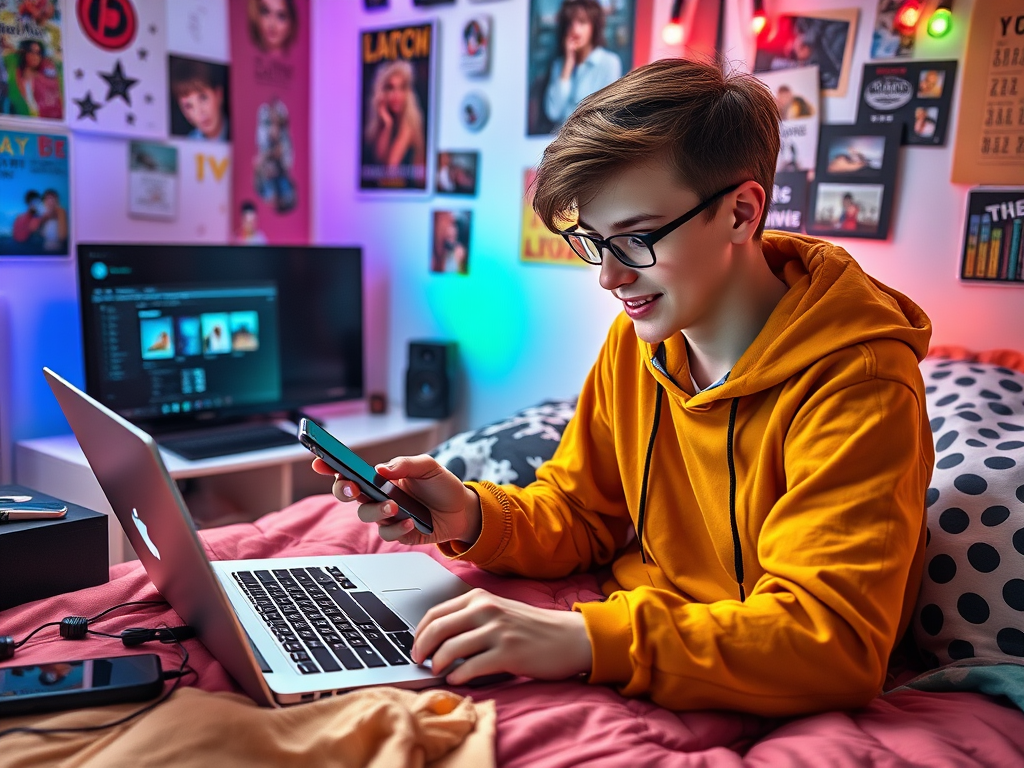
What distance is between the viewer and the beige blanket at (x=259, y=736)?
2.47 feet

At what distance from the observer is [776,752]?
0.88m

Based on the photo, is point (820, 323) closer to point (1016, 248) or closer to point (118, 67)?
point (1016, 248)

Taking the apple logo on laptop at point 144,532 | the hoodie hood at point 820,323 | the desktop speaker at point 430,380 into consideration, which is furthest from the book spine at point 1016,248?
the apple logo on laptop at point 144,532

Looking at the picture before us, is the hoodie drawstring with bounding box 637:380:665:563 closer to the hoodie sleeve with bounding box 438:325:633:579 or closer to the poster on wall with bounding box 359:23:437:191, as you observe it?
the hoodie sleeve with bounding box 438:325:633:579

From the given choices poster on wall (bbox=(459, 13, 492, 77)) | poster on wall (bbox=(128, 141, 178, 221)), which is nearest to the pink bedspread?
poster on wall (bbox=(128, 141, 178, 221))

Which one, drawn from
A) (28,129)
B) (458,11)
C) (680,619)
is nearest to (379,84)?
(458,11)

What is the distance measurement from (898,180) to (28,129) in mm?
1929

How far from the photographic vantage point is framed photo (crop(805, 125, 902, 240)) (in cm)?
181

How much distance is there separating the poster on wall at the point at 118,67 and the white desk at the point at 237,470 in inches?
31.5

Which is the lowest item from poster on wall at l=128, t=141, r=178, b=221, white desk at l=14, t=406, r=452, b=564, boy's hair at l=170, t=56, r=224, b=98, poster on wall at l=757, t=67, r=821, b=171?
white desk at l=14, t=406, r=452, b=564

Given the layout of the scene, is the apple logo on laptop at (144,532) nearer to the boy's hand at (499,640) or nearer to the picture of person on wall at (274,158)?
the boy's hand at (499,640)

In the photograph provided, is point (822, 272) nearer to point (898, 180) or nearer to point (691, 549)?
point (691, 549)

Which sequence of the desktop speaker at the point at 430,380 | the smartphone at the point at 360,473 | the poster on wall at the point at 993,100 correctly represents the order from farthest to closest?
1. the desktop speaker at the point at 430,380
2. the poster on wall at the point at 993,100
3. the smartphone at the point at 360,473

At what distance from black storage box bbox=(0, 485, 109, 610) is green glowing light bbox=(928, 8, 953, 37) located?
1.66 metres
